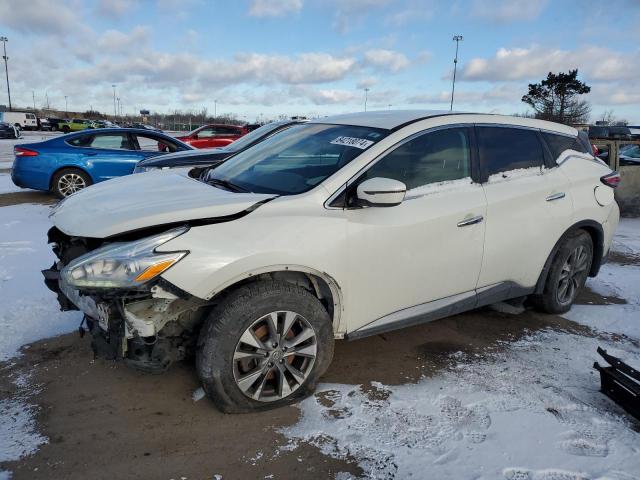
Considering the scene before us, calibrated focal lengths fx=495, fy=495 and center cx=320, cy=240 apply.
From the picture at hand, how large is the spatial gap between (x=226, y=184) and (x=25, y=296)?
2380mm

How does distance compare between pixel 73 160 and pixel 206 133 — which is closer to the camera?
pixel 73 160

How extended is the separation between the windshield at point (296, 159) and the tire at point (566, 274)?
6.83 feet

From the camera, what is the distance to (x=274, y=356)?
9.46 feet

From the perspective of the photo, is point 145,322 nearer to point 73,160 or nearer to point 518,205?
point 518,205

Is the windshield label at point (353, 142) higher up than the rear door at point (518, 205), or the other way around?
the windshield label at point (353, 142)

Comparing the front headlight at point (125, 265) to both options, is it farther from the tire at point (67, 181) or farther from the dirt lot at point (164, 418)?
the tire at point (67, 181)

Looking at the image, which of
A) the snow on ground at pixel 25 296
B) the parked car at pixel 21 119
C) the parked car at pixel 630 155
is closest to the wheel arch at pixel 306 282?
the snow on ground at pixel 25 296

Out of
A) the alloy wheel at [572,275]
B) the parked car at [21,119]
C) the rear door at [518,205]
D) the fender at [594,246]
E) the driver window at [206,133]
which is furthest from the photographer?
the parked car at [21,119]

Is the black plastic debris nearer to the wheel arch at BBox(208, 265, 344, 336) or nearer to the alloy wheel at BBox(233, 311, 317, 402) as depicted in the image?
the wheel arch at BBox(208, 265, 344, 336)

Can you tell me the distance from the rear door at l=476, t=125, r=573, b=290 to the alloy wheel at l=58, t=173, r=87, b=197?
26.8 ft

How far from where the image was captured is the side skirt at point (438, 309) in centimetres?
328

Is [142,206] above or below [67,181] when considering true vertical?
above

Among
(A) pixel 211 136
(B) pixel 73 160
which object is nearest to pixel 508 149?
(B) pixel 73 160

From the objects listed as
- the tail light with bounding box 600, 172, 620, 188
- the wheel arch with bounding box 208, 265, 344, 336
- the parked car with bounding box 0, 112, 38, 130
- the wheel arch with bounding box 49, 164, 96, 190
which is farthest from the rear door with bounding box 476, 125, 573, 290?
the parked car with bounding box 0, 112, 38, 130
